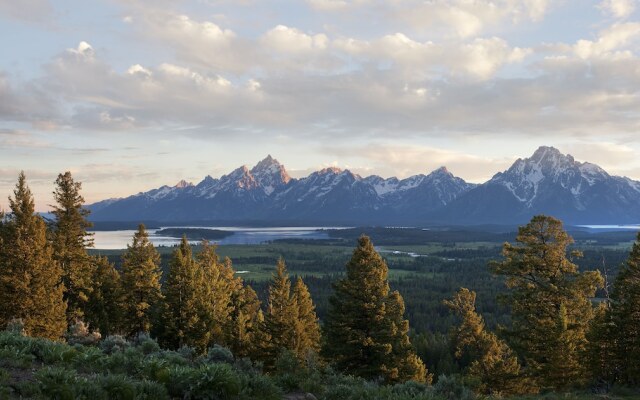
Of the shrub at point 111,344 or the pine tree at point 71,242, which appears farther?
the pine tree at point 71,242

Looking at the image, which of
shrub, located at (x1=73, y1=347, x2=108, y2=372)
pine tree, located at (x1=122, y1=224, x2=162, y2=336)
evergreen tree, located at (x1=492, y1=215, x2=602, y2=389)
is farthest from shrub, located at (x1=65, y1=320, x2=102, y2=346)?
evergreen tree, located at (x1=492, y1=215, x2=602, y2=389)

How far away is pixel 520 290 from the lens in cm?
2769

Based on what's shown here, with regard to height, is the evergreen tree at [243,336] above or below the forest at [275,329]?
below

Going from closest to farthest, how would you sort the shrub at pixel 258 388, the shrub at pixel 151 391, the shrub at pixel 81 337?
the shrub at pixel 151 391, the shrub at pixel 258 388, the shrub at pixel 81 337

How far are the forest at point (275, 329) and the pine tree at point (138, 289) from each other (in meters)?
0.13

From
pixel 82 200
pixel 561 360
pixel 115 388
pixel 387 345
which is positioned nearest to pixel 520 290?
pixel 561 360

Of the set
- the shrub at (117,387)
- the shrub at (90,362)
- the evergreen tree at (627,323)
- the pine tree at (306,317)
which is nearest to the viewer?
the shrub at (117,387)

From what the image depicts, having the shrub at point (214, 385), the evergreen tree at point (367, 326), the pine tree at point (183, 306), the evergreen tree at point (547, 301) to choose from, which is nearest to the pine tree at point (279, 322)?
the pine tree at point (183, 306)

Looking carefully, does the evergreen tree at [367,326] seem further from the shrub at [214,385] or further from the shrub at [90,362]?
the shrub at [214,385]

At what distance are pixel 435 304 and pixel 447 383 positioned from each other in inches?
4609

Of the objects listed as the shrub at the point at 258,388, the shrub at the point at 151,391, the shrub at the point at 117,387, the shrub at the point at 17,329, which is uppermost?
the shrub at the point at 117,387

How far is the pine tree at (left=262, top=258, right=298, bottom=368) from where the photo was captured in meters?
41.6

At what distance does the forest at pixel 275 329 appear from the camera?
11906 mm

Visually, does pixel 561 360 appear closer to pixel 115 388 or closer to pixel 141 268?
pixel 115 388
